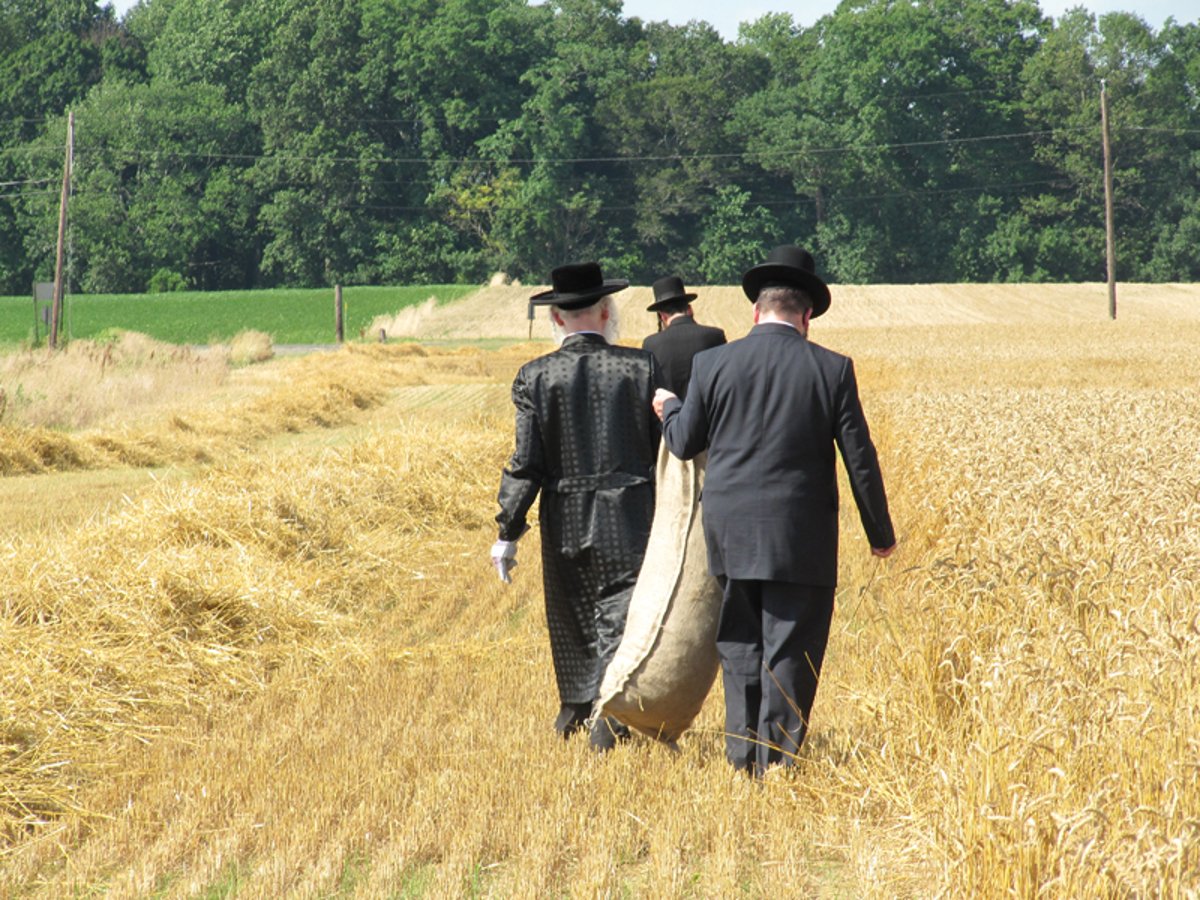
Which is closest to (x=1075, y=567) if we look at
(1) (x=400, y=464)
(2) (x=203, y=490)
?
(2) (x=203, y=490)

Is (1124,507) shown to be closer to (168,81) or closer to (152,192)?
(152,192)

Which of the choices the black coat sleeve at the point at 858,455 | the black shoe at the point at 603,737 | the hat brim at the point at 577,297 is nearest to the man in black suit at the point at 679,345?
the hat brim at the point at 577,297

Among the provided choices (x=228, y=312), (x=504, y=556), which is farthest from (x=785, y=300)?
(x=228, y=312)

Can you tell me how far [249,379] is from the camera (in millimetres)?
27234

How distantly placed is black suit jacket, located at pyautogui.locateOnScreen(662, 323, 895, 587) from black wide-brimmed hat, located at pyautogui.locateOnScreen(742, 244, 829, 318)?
0.18 meters

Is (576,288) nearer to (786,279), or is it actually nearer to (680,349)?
(786,279)

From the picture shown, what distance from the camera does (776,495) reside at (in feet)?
16.6

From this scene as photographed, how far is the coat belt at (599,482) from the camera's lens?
5.85m

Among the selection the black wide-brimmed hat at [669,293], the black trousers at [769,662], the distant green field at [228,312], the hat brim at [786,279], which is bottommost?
the black trousers at [769,662]

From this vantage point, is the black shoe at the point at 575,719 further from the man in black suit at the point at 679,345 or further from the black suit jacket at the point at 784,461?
the man in black suit at the point at 679,345

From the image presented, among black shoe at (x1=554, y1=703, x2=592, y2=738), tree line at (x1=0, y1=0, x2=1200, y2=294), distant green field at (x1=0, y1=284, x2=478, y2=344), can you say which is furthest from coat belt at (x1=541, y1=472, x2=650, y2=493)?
tree line at (x1=0, y1=0, x2=1200, y2=294)

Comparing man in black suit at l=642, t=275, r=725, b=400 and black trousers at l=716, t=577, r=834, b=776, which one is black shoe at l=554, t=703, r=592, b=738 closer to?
black trousers at l=716, t=577, r=834, b=776

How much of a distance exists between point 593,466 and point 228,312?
66972mm

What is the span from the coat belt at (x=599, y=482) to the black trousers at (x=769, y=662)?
2.47 feet
